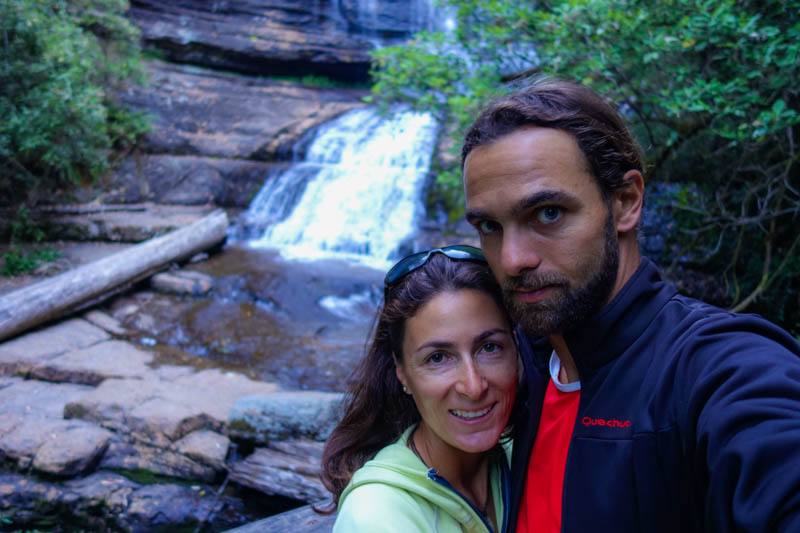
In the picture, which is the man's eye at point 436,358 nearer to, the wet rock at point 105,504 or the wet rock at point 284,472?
the wet rock at point 284,472

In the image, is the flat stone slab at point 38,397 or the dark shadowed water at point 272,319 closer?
the flat stone slab at point 38,397

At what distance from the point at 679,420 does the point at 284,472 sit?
3.50 metres

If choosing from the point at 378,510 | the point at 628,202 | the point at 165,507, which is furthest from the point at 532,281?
the point at 165,507

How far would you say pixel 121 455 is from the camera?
462cm

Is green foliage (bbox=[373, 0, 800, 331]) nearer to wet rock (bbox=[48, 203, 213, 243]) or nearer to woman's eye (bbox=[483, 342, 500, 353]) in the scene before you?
woman's eye (bbox=[483, 342, 500, 353])

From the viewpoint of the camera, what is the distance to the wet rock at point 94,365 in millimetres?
5973

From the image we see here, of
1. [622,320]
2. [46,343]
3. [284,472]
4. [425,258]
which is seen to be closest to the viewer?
[622,320]

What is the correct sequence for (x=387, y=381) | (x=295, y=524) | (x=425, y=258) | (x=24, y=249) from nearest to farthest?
1. (x=425, y=258)
2. (x=387, y=381)
3. (x=295, y=524)
4. (x=24, y=249)

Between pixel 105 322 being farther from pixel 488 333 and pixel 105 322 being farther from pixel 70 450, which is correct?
pixel 488 333

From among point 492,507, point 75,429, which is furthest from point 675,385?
point 75,429

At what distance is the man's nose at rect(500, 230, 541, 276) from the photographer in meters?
1.40

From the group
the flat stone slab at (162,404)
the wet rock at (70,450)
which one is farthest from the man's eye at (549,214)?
the wet rock at (70,450)

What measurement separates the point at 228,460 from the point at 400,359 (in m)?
3.24

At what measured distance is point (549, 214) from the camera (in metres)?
1.40
